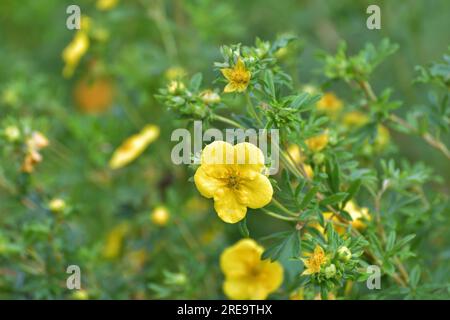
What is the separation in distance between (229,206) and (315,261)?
18 centimetres

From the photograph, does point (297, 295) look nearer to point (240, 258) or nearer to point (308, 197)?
point (240, 258)

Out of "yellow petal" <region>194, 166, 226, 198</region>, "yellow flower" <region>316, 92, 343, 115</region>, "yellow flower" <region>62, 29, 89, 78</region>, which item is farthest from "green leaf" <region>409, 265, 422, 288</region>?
"yellow flower" <region>62, 29, 89, 78</region>

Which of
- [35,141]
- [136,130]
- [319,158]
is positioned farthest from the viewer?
[136,130]

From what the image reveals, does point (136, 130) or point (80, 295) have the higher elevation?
point (136, 130)

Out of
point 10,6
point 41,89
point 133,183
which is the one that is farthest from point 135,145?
point 10,6

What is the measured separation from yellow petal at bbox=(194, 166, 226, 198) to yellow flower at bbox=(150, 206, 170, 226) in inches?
30.7

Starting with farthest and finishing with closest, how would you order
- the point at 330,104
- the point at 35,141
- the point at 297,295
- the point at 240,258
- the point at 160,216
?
the point at 330,104, the point at 160,216, the point at 35,141, the point at 240,258, the point at 297,295

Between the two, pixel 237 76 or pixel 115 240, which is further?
pixel 115 240

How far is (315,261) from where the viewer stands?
1221mm

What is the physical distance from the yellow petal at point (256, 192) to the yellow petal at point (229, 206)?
17mm

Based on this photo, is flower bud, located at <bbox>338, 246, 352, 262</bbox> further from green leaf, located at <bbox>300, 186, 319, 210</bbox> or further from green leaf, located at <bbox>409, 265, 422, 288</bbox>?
green leaf, located at <bbox>409, 265, 422, 288</bbox>

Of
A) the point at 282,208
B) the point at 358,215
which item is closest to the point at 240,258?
the point at 358,215

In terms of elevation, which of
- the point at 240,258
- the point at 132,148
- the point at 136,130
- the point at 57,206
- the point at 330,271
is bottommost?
the point at 330,271

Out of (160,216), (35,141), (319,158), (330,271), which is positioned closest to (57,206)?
(35,141)
